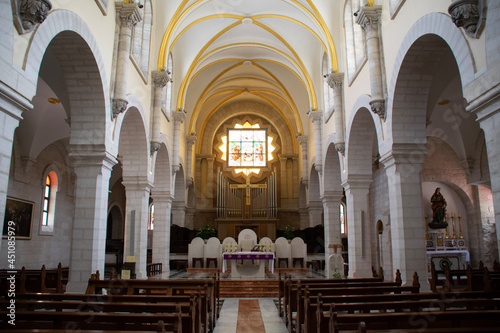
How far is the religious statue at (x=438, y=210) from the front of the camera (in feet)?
55.5

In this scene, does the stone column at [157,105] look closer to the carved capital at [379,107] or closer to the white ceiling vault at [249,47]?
the white ceiling vault at [249,47]

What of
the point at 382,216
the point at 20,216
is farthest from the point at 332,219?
the point at 20,216

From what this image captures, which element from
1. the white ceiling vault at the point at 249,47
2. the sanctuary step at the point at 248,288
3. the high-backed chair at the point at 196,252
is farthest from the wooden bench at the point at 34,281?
the high-backed chair at the point at 196,252

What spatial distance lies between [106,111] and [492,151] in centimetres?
800

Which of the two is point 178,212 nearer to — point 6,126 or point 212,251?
point 212,251

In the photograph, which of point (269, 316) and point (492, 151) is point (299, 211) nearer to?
point (269, 316)

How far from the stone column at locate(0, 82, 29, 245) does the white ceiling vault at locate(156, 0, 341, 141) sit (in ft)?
31.2

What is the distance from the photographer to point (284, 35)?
18953 millimetres

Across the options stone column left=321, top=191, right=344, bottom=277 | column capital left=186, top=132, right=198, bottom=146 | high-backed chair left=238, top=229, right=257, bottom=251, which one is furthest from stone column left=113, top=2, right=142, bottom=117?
column capital left=186, top=132, right=198, bottom=146

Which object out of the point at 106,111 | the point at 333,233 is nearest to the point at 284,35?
the point at 333,233

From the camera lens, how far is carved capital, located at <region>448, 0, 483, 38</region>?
5953 mm

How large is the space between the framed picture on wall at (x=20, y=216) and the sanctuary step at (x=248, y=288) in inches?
299

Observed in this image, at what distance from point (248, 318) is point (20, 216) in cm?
1016

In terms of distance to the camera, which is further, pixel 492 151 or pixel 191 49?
pixel 191 49
